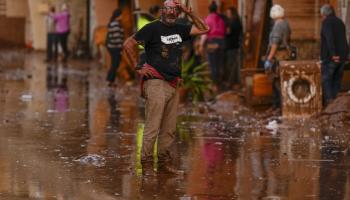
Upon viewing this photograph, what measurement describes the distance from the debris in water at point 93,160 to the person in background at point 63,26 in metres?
24.4

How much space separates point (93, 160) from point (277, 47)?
6388mm

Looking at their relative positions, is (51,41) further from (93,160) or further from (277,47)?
(93,160)

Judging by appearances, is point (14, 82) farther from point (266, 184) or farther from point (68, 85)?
point (266, 184)

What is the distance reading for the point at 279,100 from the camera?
58.3 feet

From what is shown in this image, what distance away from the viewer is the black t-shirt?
11625mm

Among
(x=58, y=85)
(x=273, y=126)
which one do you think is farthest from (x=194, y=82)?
(x=58, y=85)

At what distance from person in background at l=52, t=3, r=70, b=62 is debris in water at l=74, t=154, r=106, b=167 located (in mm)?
24430

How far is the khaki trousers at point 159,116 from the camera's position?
458 inches

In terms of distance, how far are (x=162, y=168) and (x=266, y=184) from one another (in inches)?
55.1

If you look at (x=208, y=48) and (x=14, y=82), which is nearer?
(x=208, y=48)

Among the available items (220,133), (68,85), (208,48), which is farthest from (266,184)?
(68,85)

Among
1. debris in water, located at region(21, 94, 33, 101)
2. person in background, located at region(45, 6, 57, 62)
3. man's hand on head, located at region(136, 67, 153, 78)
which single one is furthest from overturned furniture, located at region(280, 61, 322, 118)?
person in background, located at region(45, 6, 57, 62)

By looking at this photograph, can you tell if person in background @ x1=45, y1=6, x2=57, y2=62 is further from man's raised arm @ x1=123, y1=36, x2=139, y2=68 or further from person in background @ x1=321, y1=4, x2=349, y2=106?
man's raised arm @ x1=123, y1=36, x2=139, y2=68

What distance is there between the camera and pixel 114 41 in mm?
24969
